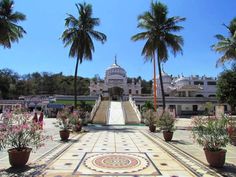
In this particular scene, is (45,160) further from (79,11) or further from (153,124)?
(79,11)

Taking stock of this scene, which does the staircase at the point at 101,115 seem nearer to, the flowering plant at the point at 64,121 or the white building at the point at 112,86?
the flowering plant at the point at 64,121

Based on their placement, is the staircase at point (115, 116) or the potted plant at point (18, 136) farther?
the staircase at point (115, 116)


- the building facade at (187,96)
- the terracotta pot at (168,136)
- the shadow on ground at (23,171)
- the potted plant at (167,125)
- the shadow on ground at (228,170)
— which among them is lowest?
the shadow on ground at (228,170)

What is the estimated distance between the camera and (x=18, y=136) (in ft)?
28.0

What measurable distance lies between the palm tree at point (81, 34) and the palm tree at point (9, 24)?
466cm

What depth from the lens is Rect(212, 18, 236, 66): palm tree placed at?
90.7 feet

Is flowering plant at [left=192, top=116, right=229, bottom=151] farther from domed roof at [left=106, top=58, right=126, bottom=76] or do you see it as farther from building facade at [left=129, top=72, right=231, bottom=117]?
domed roof at [left=106, top=58, right=126, bottom=76]

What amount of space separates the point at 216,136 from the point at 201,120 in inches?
36.9

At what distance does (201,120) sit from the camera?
31.0ft

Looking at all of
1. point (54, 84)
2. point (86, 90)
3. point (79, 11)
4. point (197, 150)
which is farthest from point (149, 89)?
point (197, 150)

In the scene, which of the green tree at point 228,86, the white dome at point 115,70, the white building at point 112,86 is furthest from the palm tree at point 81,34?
the white dome at point 115,70

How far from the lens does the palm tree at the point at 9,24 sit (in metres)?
24.5

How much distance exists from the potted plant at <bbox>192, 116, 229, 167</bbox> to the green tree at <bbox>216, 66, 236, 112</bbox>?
966 inches

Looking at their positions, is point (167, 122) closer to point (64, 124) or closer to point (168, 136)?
point (168, 136)
